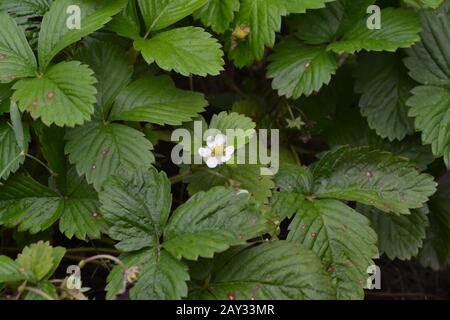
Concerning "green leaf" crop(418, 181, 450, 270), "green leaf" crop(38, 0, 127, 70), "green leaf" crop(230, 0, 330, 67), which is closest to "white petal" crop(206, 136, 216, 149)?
"green leaf" crop(230, 0, 330, 67)

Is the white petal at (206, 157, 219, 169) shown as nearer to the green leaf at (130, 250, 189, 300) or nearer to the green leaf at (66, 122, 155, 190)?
the green leaf at (66, 122, 155, 190)

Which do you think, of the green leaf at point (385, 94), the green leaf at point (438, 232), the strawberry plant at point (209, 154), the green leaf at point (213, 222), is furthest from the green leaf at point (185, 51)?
the green leaf at point (438, 232)

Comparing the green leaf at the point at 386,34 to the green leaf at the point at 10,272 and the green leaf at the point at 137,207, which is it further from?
the green leaf at the point at 10,272

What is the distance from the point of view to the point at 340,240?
5.41ft

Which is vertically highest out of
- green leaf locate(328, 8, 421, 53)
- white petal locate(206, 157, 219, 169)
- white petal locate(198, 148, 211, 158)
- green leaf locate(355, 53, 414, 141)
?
green leaf locate(328, 8, 421, 53)

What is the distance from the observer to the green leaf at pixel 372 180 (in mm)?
1717

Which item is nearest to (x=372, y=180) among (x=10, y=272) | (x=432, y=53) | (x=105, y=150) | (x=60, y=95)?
(x=432, y=53)

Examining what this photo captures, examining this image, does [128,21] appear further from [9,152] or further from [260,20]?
[9,152]

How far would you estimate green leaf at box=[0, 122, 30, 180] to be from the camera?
5.44 ft

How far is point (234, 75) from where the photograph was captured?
8.64 feet

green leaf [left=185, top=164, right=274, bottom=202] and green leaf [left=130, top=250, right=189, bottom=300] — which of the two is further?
green leaf [left=185, top=164, right=274, bottom=202]

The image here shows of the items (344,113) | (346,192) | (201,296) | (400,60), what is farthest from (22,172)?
(400,60)

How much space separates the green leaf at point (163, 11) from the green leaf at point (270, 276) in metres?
0.65

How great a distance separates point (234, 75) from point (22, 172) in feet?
3.68
